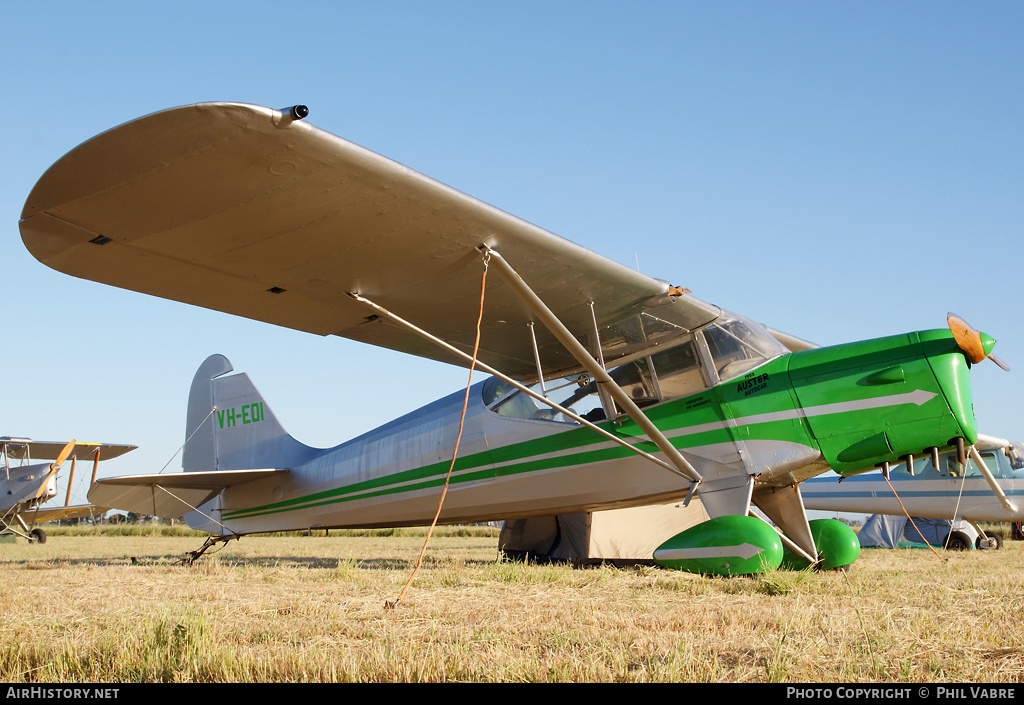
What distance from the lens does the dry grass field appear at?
2.14 meters

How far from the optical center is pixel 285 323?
645cm

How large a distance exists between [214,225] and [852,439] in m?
5.14

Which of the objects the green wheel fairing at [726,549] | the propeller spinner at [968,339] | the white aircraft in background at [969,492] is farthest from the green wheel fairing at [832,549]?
the white aircraft in background at [969,492]

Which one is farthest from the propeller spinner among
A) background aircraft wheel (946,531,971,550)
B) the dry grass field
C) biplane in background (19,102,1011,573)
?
background aircraft wheel (946,531,971,550)

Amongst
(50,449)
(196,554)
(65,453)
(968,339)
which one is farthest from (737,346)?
(50,449)

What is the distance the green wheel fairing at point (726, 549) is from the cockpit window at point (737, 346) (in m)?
1.63

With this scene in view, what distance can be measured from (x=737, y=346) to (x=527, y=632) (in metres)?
4.36

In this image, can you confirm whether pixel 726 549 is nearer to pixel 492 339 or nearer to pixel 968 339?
pixel 968 339

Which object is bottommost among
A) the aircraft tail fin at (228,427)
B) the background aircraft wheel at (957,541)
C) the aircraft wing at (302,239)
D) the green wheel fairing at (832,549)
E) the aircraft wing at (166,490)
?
the background aircraft wheel at (957,541)

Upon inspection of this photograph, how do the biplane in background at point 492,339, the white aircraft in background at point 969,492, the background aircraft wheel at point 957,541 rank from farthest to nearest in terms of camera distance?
the white aircraft in background at point 969,492
the background aircraft wheel at point 957,541
the biplane in background at point 492,339

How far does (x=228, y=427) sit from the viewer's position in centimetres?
1023

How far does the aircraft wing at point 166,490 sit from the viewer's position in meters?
8.20

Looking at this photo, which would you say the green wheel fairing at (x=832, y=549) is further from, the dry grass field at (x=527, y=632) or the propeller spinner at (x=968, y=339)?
the propeller spinner at (x=968, y=339)

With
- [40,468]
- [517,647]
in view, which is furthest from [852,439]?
[40,468]
